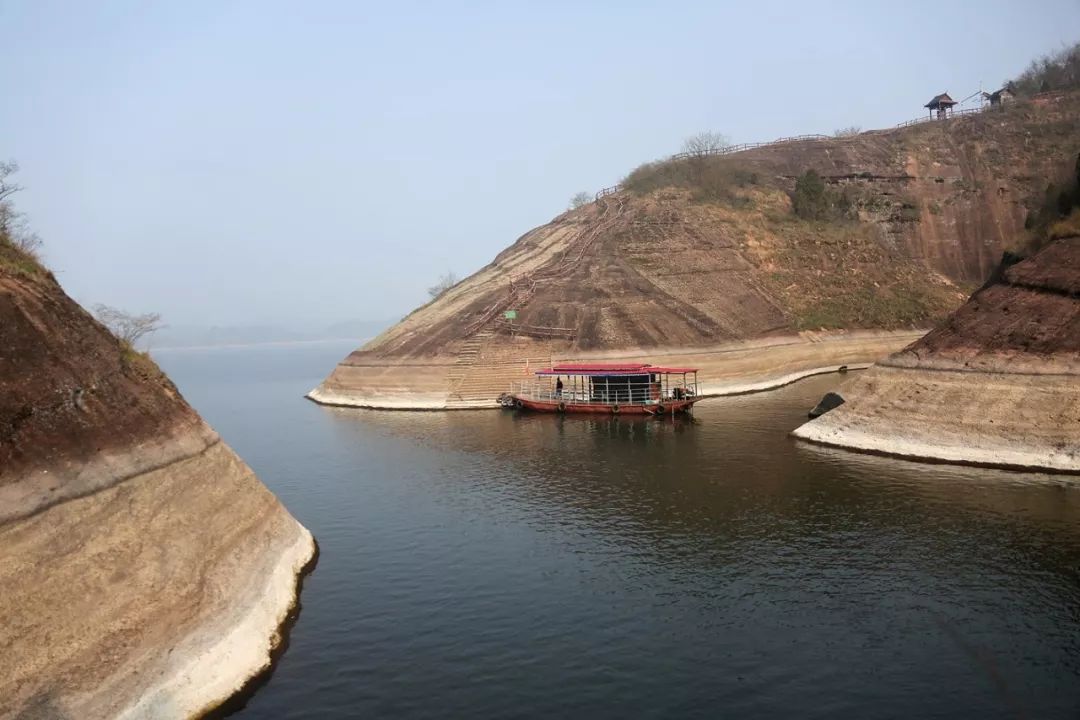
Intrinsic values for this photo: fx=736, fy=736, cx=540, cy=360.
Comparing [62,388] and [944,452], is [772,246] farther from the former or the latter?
[62,388]

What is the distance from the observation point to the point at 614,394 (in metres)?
67.4

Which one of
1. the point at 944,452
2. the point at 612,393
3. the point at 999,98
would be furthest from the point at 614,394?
the point at 999,98

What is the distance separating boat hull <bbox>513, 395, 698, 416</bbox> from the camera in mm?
63078

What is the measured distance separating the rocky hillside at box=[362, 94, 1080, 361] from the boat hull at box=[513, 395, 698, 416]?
12.4 metres

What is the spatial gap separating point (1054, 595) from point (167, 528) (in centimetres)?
2590

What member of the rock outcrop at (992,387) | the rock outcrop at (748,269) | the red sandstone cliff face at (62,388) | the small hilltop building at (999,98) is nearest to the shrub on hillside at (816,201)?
the rock outcrop at (748,269)

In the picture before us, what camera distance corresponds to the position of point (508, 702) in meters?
17.9

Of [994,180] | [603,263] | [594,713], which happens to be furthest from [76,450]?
[994,180]

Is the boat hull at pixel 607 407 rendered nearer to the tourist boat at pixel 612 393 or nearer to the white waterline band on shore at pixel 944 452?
the tourist boat at pixel 612 393

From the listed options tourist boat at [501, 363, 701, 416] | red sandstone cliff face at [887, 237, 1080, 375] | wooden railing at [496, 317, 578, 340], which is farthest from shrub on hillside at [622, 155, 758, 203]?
red sandstone cliff face at [887, 237, 1080, 375]

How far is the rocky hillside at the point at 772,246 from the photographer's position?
8431 cm

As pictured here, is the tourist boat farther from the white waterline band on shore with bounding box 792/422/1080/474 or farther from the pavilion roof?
the pavilion roof

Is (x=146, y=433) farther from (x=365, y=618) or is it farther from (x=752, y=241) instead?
(x=752, y=241)

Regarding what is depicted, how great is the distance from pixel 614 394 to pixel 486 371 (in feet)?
54.9
